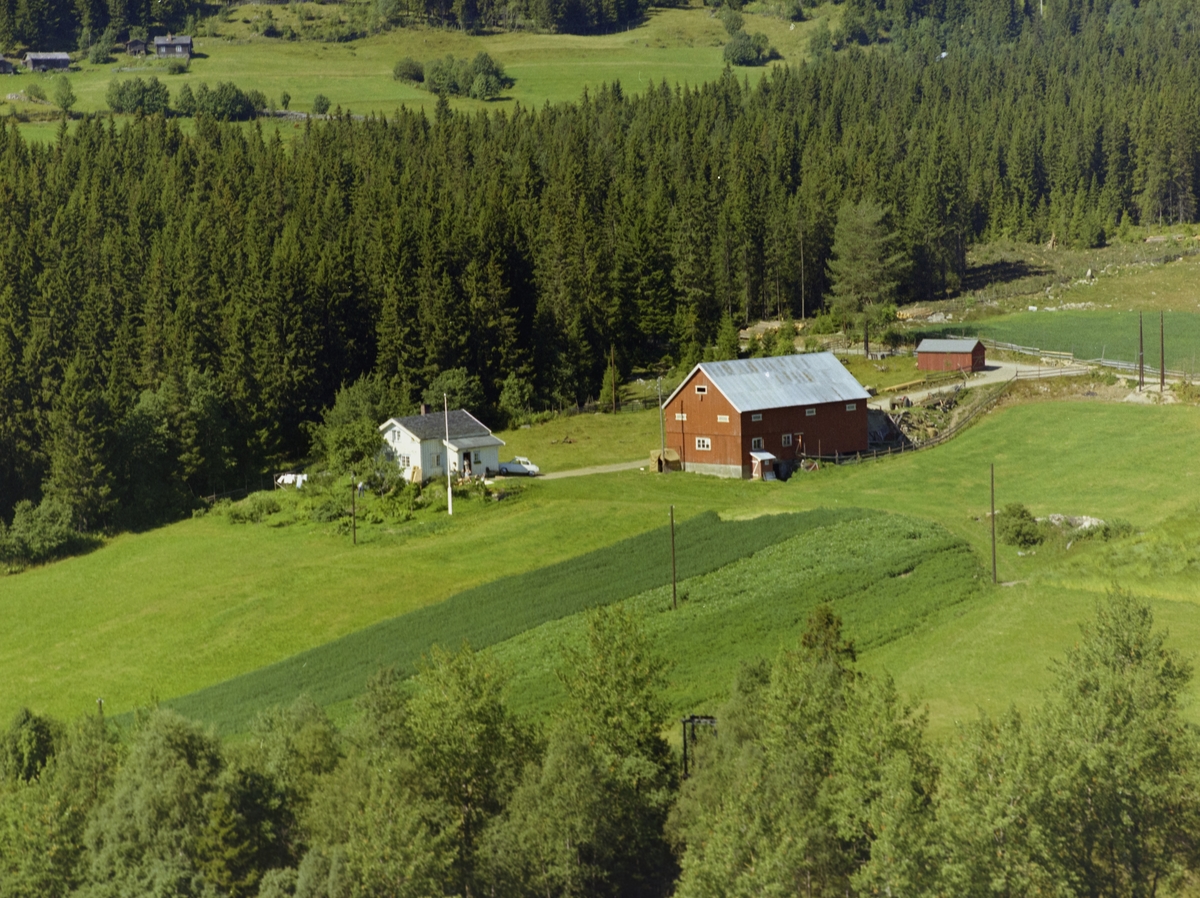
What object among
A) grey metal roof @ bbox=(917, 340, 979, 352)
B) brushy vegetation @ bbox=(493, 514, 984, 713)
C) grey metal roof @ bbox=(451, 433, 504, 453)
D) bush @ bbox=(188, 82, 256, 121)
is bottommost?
brushy vegetation @ bbox=(493, 514, 984, 713)

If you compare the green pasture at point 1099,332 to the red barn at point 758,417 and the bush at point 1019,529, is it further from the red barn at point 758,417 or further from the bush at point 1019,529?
the bush at point 1019,529

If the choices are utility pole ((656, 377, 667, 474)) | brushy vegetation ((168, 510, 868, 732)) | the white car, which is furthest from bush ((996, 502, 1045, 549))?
the white car

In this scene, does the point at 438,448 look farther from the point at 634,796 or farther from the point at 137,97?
the point at 137,97

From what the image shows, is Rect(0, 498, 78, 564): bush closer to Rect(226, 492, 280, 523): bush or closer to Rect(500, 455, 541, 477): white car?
Rect(226, 492, 280, 523): bush

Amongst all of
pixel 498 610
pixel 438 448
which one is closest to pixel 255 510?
pixel 438 448

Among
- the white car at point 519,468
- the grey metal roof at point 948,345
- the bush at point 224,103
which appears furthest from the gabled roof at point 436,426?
the bush at point 224,103
